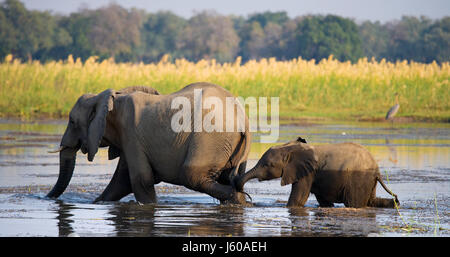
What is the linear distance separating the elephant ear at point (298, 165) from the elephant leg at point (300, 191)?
0.06m

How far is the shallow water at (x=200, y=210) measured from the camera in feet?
25.2

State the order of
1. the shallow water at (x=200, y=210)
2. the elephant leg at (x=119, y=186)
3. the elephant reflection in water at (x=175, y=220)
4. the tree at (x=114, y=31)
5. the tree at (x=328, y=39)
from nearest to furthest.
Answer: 1. the elephant reflection in water at (x=175, y=220)
2. the shallow water at (x=200, y=210)
3. the elephant leg at (x=119, y=186)
4. the tree at (x=328, y=39)
5. the tree at (x=114, y=31)

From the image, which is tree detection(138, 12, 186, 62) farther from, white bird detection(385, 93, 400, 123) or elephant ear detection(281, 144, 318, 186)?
elephant ear detection(281, 144, 318, 186)

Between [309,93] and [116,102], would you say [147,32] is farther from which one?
[116,102]

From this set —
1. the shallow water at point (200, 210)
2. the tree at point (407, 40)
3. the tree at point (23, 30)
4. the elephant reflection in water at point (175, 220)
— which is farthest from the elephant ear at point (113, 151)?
the tree at point (407, 40)

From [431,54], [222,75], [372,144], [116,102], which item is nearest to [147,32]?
[431,54]

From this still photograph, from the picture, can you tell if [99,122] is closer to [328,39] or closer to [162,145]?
[162,145]

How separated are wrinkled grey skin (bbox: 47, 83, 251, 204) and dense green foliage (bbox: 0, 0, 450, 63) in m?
44.4

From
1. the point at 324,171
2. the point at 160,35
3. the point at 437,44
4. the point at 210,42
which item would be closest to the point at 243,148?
the point at 324,171

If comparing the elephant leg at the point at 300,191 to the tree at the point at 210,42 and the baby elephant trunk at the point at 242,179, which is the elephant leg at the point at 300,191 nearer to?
the baby elephant trunk at the point at 242,179

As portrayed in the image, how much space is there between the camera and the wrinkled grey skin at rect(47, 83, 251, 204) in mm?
9180

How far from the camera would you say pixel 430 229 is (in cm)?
780

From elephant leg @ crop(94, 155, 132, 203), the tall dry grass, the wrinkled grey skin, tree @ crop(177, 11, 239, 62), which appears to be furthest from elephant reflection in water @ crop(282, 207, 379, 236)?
tree @ crop(177, 11, 239, 62)

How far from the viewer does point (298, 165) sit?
9133mm
